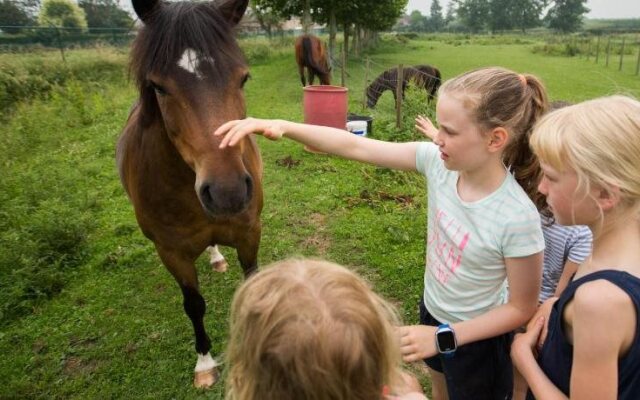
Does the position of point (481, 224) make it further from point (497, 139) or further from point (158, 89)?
point (158, 89)

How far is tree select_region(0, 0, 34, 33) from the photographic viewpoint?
52.5 feet

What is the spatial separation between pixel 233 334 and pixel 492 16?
96.5m

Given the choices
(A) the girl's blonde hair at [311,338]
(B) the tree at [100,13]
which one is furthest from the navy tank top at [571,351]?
(B) the tree at [100,13]

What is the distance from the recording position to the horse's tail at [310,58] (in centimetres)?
1190

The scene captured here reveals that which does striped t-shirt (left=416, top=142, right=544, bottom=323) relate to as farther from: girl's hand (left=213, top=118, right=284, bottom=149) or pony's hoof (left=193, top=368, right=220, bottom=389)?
pony's hoof (left=193, top=368, right=220, bottom=389)

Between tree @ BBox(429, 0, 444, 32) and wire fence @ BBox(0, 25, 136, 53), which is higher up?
tree @ BBox(429, 0, 444, 32)

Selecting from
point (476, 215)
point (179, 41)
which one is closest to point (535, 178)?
point (476, 215)

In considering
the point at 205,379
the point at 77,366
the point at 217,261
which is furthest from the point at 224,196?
the point at 217,261

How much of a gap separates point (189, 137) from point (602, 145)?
1542mm

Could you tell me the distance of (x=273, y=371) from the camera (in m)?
0.79

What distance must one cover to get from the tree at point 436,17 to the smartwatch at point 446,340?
112 metres

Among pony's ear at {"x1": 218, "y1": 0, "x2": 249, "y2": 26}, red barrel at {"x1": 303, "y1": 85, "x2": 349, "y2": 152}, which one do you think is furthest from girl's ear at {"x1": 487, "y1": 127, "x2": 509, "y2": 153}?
red barrel at {"x1": 303, "y1": 85, "x2": 349, "y2": 152}

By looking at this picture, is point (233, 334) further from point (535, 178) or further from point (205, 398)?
point (205, 398)

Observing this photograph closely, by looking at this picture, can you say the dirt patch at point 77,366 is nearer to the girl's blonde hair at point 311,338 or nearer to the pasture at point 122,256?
the pasture at point 122,256
